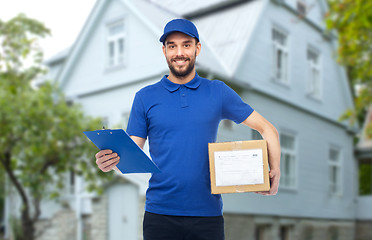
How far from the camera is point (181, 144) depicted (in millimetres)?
2367

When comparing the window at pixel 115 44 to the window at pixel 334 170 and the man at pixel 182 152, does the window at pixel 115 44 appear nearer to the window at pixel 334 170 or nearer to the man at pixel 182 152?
the window at pixel 334 170

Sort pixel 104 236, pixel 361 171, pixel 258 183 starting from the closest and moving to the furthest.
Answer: pixel 258 183 → pixel 104 236 → pixel 361 171

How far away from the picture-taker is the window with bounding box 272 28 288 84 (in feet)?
47.6

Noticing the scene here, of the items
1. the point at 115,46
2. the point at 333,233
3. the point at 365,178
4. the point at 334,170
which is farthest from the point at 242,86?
the point at 365,178

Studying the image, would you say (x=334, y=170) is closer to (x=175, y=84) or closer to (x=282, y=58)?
(x=282, y=58)

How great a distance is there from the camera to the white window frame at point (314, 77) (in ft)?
53.7

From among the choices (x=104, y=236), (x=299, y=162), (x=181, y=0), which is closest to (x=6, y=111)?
(x=104, y=236)

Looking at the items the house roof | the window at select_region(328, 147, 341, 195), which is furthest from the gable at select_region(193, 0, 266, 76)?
the window at select_region(328, 147, 341, 195)

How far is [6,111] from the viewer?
11.1m

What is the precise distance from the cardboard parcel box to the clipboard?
0.97ft

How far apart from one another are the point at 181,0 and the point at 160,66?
12.9 feet

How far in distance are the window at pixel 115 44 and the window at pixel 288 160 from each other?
199 inches

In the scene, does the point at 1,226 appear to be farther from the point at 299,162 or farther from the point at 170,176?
the point at 170,176

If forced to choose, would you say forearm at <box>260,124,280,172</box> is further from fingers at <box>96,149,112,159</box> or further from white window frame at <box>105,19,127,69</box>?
white window frame at <box>105,19,127,69</box>
